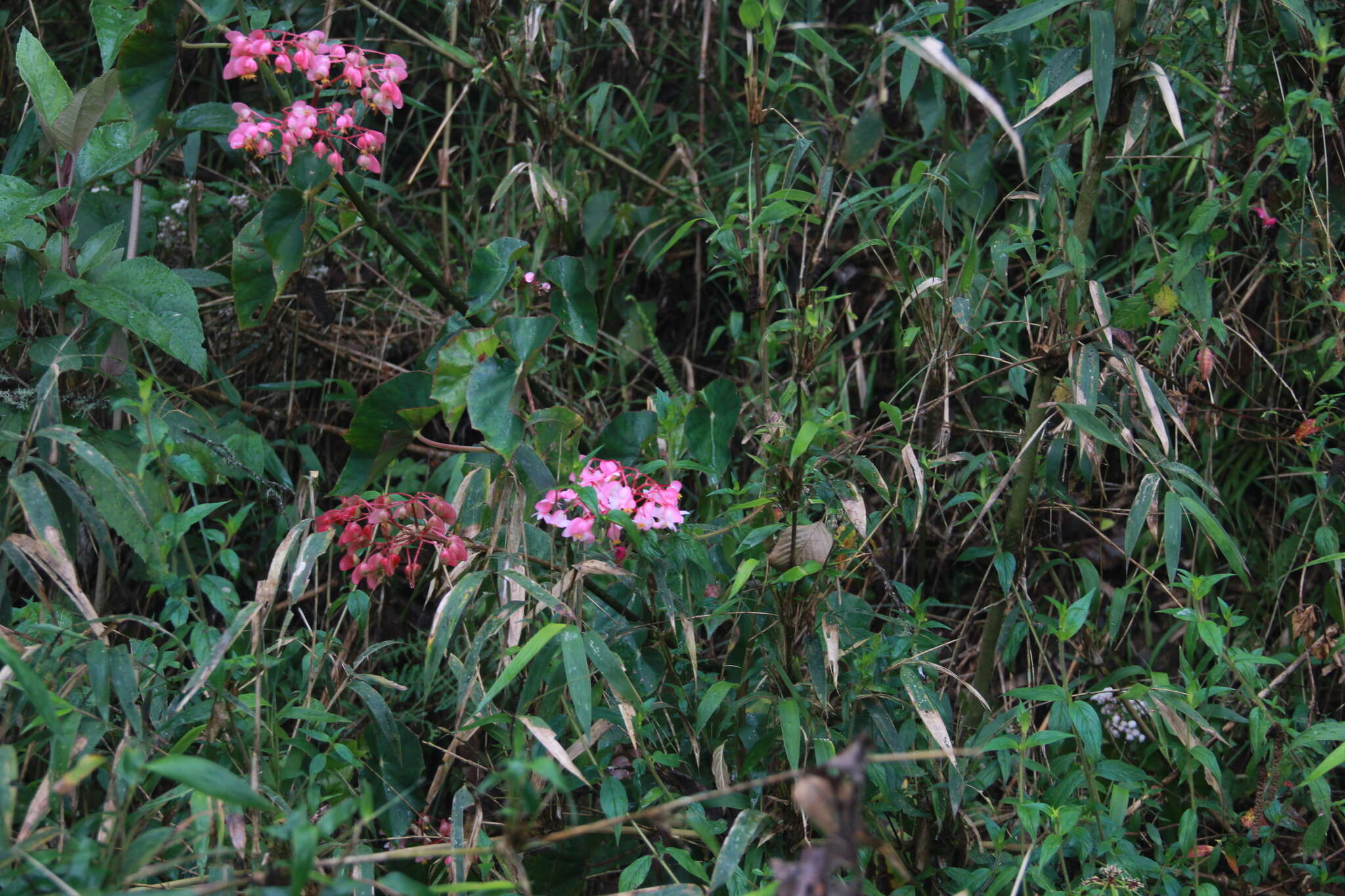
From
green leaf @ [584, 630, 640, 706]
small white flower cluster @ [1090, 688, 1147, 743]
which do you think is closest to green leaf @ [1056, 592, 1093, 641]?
small white flower cluster @ [1090, 688, 1147, 743]

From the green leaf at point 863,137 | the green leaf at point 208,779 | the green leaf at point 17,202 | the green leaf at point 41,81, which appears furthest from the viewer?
Result: the green leaf at point 41,81

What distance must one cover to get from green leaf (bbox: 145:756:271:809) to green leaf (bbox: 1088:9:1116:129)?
3.81 ft

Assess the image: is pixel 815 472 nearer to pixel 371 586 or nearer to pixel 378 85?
pixel 371 586

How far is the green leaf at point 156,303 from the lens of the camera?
148 centimetres

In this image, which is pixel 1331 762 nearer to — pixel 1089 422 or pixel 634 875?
pixel 1089 422

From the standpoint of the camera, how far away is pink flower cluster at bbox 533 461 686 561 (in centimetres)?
129

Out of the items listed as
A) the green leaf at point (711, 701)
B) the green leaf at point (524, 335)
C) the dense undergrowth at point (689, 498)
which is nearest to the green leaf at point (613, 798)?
the dense undergrowth at point (689, 498)

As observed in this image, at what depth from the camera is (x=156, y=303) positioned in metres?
1.52

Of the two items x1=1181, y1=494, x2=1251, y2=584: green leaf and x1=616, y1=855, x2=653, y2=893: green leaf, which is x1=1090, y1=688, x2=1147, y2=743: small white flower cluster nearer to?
x1=1181, y1=494, x2=1251, y2=584: green leaf

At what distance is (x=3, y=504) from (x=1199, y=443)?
1896 mm

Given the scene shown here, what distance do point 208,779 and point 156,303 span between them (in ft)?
2.96

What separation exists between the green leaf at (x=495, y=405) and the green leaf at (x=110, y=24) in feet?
2.62

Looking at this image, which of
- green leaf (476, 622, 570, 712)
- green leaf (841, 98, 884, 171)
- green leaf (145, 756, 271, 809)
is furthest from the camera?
green leaf (476, 622, 570, 712)

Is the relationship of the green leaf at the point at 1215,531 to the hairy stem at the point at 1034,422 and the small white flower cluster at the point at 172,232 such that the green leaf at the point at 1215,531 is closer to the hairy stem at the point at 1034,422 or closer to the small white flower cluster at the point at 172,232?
the hairy stem at the point at 1034,422
